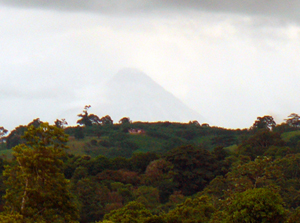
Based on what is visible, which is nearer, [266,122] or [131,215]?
[131,215]

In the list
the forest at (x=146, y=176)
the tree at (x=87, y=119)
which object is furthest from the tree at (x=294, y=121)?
the tree at (x=87, y=119)

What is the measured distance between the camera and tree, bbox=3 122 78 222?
25.9 m

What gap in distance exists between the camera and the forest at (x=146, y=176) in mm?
25969

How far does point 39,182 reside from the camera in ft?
86.4

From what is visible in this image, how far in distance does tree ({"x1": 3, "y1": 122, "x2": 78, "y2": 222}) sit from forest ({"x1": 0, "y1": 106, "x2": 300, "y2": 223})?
0.05 m

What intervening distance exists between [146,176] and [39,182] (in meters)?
39.5

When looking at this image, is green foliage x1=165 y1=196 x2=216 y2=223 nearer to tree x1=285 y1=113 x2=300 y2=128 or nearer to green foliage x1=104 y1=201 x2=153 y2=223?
green foliage x1=104 y1=201 x2=153 y2=223

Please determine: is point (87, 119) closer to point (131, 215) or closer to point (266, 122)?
point (266, 122)

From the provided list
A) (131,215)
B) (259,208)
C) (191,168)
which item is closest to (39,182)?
(131,215)

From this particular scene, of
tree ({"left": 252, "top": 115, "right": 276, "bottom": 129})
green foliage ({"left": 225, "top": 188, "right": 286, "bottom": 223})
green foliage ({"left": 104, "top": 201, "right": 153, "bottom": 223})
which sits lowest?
green foliage ({"left": 104, "top": 201, "right": 153, "bottom": 223})

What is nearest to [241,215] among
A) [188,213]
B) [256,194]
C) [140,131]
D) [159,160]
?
[256,194]

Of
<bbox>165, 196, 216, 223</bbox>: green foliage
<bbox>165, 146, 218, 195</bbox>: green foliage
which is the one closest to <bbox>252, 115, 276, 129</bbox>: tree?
<bbox>165, 146, 218, 195</bbox>: green foliage

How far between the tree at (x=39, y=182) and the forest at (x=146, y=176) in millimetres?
50

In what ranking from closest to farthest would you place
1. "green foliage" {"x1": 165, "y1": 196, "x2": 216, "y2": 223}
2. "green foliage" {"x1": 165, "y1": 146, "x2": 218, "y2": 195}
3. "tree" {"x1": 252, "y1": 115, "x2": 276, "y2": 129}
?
"green foliage" {"x1": 165, "y1": 196, "x2": 216, "y2": 223}
"green foliage" {"x1": 165, "y1": 146, "x2": 218, "y2": 195}
"tree" {"x1": 252, "y1": 115, "x2": 276, "y2": 129}
